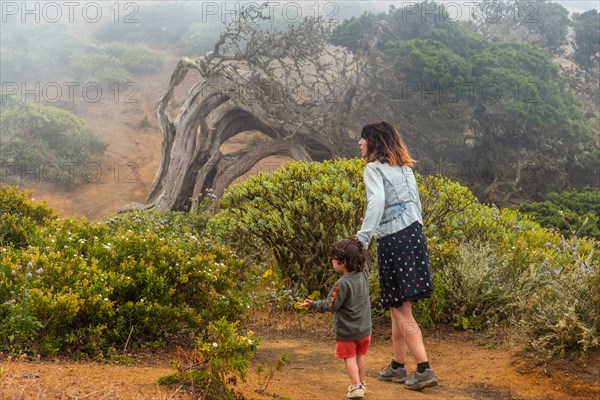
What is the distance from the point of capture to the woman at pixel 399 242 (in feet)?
17.1

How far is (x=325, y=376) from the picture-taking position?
563 centimetres

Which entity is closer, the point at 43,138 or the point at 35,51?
the point at 43,138

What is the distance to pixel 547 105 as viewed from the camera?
19.7 metres

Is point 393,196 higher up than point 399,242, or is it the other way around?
point 393,196

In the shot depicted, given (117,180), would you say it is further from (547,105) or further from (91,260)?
(91,260)

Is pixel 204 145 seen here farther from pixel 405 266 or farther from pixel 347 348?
pixel 347 348

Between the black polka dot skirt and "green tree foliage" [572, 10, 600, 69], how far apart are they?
24.4 meters

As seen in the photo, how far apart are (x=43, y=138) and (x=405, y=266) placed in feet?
72.9

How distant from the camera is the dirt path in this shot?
13.3 ft

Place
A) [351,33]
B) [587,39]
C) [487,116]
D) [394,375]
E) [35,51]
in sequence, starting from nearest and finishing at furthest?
[394,375]
[487,116]
[351,33]
[587,39]
[35,51]

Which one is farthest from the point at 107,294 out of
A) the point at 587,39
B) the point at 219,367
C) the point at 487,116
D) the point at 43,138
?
the point at 587,39

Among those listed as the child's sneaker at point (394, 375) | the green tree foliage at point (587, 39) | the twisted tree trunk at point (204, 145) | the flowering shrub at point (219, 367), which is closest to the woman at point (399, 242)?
the child's sneaker at point (394, 375)

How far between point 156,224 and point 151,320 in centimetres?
414

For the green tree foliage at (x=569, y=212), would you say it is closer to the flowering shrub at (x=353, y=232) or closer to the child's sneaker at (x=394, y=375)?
the flowering shrub at (x=353, y=232)
